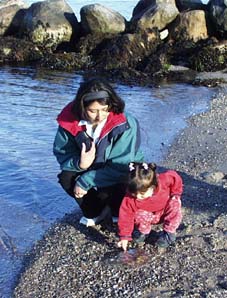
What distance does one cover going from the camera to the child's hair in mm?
4555

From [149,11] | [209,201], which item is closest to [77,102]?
[209,201]

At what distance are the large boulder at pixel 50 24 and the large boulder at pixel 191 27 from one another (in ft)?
10.9

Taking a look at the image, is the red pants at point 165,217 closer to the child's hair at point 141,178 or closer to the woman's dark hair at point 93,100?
the child's hair at point 141,178

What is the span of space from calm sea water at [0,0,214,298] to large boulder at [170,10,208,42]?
3.78 meters

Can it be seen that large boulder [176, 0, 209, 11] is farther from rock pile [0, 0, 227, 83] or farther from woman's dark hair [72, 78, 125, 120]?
woman's dark hair [72, 78, 125, 120]

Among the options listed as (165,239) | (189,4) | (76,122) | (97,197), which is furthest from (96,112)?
(189,4)

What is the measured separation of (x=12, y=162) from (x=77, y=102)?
125 inches

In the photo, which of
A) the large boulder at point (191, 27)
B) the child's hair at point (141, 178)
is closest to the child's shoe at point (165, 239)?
the child's hair at point (141, 178)

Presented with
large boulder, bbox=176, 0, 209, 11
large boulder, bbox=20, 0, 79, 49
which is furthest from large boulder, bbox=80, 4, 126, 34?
large boulder, bbox=176, 0, 209, 11

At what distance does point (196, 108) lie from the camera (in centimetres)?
1135

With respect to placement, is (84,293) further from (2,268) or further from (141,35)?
(141,35)

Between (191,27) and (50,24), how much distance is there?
4348 mm

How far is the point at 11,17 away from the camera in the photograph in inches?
776

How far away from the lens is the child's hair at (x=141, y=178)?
14.9 ft
